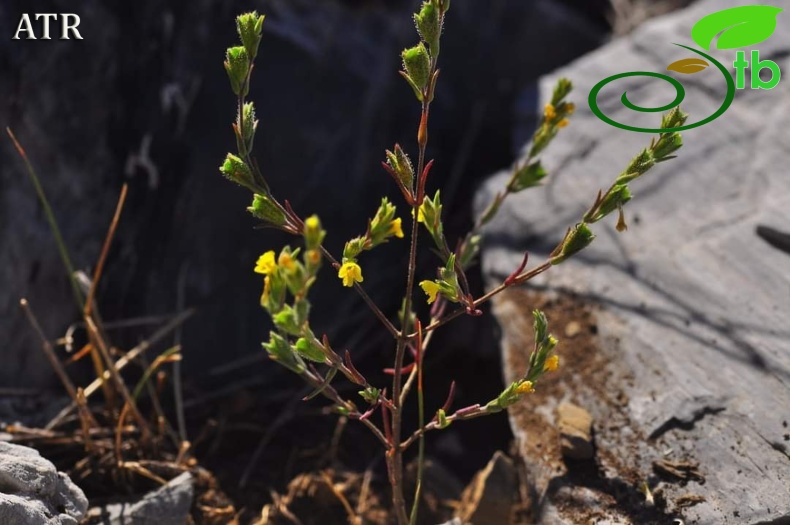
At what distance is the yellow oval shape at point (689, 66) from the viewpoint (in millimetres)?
3020

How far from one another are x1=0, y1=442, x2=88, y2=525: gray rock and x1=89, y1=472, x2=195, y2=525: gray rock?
14 cm

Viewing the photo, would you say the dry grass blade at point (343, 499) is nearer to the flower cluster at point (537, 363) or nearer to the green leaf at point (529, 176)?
the flower cluster at point (537, 363)

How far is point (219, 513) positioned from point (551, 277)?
121cm

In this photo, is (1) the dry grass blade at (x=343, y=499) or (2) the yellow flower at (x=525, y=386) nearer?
(2) the yellow flower at (x=525, y=386)

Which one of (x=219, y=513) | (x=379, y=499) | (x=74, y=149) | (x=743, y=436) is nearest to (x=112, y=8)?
(x=74, y=149)

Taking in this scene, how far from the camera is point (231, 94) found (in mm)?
2799

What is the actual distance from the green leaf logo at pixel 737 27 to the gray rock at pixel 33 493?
8.69 feet

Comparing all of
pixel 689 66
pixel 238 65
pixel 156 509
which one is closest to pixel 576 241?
pixel 238 65

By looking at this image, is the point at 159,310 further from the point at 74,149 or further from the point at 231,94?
→ the point at 231,94

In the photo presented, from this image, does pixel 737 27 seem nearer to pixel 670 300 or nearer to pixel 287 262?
pixel 670 300

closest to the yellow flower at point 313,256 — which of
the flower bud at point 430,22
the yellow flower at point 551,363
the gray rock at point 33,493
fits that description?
the flower bud at point 430,22

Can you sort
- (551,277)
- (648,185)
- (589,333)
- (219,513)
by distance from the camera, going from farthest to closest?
1. (648,185)
2. (551,277)
3. (589,333)
4. (219,513)

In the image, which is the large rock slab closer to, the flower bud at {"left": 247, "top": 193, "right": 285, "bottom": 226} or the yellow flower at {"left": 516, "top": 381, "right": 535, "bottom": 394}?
the yellow flower at {"left": 516, "top": 381, "right": 535, "bottom": 394}

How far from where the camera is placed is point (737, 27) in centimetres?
320
